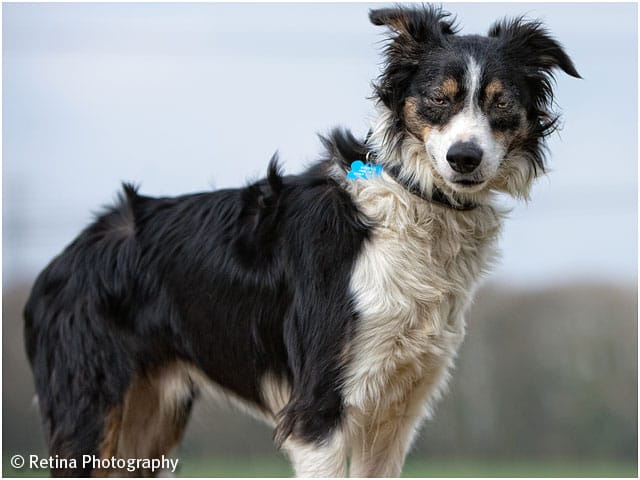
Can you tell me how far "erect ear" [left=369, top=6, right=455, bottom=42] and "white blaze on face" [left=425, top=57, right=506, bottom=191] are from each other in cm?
33

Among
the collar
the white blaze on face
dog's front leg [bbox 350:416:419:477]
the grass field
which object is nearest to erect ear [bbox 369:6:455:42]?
the white blaze on face

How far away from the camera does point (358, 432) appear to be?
4.98 meters

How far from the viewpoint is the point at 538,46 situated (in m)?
5.13

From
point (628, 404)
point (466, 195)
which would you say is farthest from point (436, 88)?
point (628, 404)

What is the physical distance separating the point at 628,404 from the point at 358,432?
437 inches

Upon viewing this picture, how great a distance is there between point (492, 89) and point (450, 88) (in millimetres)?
197

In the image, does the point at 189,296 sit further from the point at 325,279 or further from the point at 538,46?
the point at 538,46

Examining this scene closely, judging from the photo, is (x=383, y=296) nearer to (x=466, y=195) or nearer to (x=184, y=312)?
(x=466, y=195)

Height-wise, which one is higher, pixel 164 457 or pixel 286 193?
pixel 286 193

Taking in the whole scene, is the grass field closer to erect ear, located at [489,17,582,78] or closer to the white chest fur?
the white chest fur

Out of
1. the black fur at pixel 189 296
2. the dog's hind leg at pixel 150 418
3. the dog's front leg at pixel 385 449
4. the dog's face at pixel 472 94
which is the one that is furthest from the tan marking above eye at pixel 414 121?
the dog's hind leg at pixel 150 418

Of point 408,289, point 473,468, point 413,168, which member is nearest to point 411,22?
point 413,168

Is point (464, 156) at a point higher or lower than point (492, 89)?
lower

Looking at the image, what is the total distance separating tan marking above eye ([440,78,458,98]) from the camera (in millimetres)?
4742
